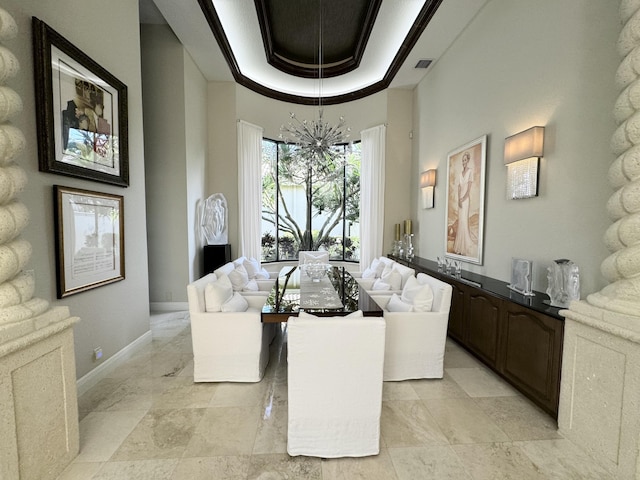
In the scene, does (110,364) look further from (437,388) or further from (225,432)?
(437,388)

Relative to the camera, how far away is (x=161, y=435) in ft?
6.73

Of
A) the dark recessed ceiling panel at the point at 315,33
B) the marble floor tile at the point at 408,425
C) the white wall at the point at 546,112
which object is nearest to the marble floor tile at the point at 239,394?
the marble floor tile at the point at 408,425

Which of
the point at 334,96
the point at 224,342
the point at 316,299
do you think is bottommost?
the point at 224,342

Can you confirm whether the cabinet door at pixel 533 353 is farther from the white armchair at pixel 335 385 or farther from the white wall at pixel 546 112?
the white armchair at pixel 335 385

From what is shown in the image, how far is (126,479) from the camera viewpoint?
1700 mm

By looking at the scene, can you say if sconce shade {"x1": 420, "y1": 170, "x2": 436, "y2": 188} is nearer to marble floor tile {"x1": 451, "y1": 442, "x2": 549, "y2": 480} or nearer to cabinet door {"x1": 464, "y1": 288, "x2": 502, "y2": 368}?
cabinet door {"x1": 464, "y1": 288, "x2": 502, "y2": 368}

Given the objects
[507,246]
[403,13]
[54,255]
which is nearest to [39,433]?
[54,255]

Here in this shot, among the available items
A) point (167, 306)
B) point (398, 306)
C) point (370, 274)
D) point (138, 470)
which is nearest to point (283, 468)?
point (138, 470)

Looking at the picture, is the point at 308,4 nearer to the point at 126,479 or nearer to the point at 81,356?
the point at 81,356

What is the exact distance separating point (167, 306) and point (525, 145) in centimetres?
526

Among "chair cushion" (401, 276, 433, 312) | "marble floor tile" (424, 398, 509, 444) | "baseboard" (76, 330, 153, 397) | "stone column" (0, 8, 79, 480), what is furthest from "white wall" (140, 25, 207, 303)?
"marble floor tile" (424, 398, 509, 444)

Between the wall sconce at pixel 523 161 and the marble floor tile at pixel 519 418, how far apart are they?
72.9 inches

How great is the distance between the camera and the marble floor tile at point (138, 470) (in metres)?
1.71

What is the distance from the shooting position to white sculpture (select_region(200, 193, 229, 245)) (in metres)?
5.27
